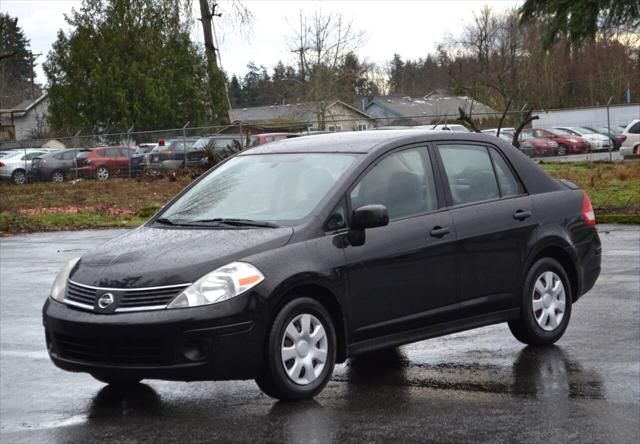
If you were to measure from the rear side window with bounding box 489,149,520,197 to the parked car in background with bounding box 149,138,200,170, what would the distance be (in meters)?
33.4

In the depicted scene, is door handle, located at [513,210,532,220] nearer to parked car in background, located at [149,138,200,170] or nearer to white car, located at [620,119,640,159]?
white car, located at [620,119,640,159]

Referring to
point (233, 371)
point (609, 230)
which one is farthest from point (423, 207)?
point (609, 230)

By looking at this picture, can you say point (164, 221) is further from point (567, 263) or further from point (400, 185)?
point (567, 263)

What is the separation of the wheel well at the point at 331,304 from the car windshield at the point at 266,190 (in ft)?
1.61

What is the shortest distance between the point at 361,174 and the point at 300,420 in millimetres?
1913

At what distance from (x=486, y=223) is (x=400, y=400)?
1820mm

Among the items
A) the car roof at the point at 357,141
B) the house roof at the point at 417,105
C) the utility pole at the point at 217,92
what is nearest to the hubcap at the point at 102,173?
the utility pole at the point at 217,92

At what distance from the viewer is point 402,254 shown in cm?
757

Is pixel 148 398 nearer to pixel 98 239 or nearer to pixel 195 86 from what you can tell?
pixel 98 239

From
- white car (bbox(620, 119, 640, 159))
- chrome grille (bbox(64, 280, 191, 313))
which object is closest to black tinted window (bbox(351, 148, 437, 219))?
chrome grille (bbox(64, 280, 191, 313))

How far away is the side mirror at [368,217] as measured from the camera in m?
7.22

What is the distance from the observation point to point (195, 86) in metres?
60.9

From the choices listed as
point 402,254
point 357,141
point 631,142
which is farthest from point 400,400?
point 631,142

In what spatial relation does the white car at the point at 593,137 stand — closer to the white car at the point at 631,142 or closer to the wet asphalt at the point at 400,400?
the white car at the point at 631,142
